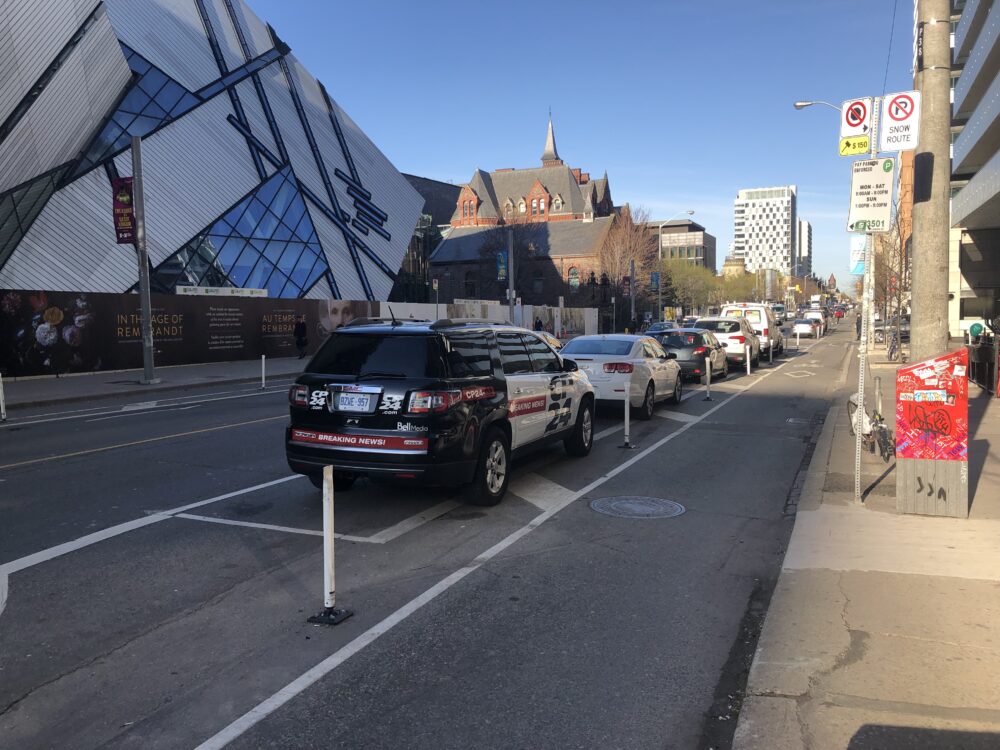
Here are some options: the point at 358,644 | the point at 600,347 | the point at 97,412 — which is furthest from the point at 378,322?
the point at 97,412

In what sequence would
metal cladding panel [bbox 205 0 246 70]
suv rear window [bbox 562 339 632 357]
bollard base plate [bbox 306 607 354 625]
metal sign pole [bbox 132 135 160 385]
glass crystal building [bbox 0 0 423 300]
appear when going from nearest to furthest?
bollard base plate [bbox 306 607 354 625]
suv rear window [bbox 562 339 632 357]
metal sign pole [bbox 132 135 160 385]
glass crystal building [bbox 0 0 423 300]
metal cladding panel [bbox 205 0 246 70]

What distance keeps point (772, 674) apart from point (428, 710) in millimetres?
1827

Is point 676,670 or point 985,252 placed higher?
point 985,252

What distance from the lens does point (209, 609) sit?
202 inches

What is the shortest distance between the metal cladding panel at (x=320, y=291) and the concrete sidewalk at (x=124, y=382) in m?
11.8

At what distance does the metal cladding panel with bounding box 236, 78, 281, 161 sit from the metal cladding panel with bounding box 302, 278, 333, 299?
256 inches

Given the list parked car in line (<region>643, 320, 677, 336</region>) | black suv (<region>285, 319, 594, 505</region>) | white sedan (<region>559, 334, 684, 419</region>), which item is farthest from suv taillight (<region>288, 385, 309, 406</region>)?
parked car in line (<region>643, 320, 677, 336</region>)

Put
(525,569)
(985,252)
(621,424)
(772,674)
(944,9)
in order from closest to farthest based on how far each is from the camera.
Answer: (772,674)
(525,569)
(944,9)
(621,424)
(985,252)

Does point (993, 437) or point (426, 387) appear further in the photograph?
point (993, 437)

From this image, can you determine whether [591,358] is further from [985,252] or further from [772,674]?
[985,252]

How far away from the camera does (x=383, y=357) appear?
7312mm

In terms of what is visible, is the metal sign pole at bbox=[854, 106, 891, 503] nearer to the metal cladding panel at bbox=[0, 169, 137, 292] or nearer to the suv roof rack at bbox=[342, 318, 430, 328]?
the suv roof rack at bbox=[342, 318, 430, 328]

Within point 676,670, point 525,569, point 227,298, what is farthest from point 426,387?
point 227,298

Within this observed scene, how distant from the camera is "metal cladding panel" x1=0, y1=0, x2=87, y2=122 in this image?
26.6 meters
